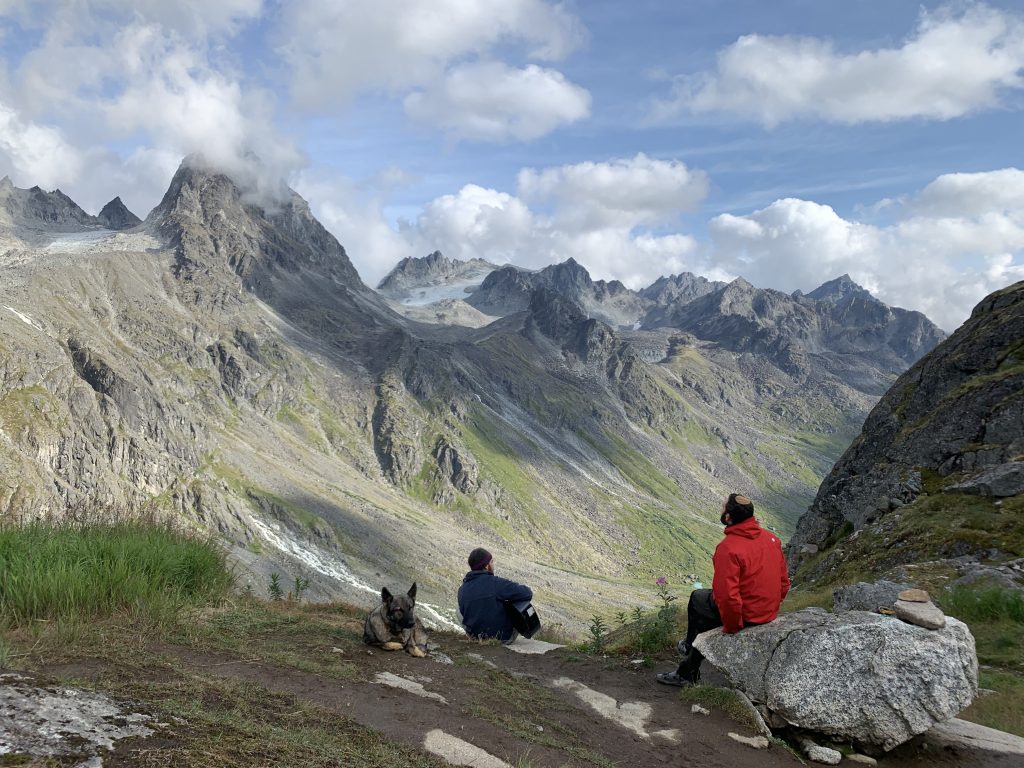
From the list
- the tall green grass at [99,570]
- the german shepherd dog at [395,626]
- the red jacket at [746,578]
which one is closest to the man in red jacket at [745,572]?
the red jacket at [746,578]

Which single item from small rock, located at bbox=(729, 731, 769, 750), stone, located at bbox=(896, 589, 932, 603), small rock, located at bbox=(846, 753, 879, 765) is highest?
stone, located at bbox=(896, 589, 932, 603)

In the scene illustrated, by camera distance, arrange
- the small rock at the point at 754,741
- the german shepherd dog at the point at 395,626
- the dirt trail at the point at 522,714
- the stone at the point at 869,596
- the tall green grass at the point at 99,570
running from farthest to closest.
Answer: the stone at the point at 869,596, the german shepherd dog at the point at 395,626, the tall green grass at the point at 99,570, the small rock at the point at 754,741, the dirt trail at the point at 522,714

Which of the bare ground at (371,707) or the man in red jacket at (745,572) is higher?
the man in red jacket at (745,572)

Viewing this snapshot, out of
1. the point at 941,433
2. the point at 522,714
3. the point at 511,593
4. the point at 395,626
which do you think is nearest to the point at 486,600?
the point at 511,593

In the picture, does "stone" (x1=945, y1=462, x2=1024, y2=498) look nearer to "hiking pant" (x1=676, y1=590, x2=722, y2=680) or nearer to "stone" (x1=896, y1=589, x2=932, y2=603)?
"stone" (x1=896, y1=589, x2=932, y2=603)

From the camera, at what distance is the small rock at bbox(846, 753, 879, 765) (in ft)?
28.7

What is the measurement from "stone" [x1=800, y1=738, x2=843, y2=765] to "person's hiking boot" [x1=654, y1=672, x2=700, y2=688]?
2.44m

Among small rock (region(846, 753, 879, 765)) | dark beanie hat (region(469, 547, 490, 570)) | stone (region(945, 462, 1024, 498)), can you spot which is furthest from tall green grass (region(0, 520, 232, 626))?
stone (region(945, 462, 1024, 498))

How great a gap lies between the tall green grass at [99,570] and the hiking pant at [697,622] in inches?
371

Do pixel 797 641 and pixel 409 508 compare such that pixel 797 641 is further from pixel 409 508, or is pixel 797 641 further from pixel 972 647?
pixel 409 508

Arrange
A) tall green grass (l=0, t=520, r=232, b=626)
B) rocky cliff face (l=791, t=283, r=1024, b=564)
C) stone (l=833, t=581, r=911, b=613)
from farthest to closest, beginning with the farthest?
rocky cliff face (l=791, t=283, r=1024, b=564) < stone (l=833, t=581, r=911, b=613) < tall green grass (l=0, t=520, r=232, b=626)

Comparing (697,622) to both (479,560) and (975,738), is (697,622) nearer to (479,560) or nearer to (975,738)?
(975,738)

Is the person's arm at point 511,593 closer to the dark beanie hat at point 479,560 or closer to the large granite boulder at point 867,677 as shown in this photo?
the dark beanie hat at point 479,560

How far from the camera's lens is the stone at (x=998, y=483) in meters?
19.5
